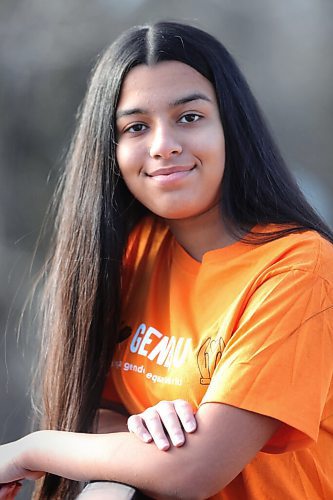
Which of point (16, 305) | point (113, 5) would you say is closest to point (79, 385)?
point (16, 305)

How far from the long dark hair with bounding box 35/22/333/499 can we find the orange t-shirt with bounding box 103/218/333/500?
0.20 feet

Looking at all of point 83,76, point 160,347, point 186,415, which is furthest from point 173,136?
point 83,76

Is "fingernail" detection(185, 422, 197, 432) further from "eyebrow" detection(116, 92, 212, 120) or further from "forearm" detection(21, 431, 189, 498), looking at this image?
"eyebrow" detection(116, 92, 212, 120)

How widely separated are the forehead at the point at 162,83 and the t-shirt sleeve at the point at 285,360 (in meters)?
0.38

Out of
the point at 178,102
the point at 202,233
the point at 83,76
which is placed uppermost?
the point at 83,76

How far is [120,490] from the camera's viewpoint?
1.36m

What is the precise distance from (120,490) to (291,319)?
359 mm

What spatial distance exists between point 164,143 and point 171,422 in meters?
0.48

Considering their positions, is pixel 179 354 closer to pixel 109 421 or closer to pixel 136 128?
pixel 109 421

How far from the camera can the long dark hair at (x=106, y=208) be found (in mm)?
1644

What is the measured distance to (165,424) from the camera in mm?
1397

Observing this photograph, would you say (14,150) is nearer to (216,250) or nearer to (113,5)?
(113,5)

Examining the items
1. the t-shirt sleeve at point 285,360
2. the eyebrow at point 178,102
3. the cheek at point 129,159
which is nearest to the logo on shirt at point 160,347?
the t-shirt sleeve at point 285,360

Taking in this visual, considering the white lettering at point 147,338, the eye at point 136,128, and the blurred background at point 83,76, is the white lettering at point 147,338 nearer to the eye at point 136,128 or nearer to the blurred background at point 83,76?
the eye at point 136,128
